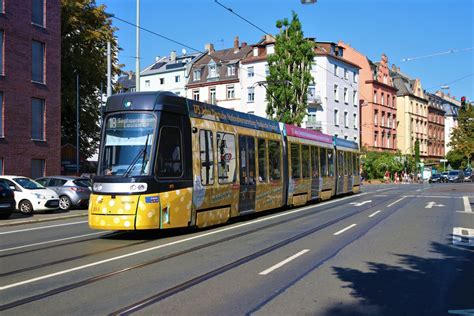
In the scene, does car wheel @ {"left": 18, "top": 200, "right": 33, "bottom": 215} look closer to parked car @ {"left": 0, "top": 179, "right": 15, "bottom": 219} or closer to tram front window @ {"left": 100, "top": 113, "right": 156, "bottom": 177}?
parked car @ {"left": 0, "top": 179, "right": 15, "bottom": 219}

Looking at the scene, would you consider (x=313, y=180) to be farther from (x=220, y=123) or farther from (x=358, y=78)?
(x=358, y=78)

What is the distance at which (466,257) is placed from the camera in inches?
371

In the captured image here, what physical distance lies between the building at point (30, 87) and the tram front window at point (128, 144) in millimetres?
18354

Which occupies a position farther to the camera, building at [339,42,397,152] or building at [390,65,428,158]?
building at [390,65,428,158]

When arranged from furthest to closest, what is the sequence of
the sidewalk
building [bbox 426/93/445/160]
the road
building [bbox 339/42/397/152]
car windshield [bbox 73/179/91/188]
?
building [bbox 426/93/445/160]
building [bbox 339/42/397/152]
car windshield [bbox 73/179/91/188]
the sidewalk
the road

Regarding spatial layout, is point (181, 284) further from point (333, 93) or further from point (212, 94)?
point (212, 94)

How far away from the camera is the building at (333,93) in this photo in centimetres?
6091

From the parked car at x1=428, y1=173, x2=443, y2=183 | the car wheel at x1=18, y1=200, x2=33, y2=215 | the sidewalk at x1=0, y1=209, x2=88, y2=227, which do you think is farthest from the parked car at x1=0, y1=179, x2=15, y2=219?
the parked car at x1=428, y1=173, x2=443, y2=183

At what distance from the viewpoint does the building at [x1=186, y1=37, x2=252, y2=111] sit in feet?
211

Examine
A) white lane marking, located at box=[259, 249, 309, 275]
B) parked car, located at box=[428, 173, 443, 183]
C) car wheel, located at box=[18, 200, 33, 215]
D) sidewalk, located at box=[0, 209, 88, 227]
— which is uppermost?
parked car, located at box=[428, 173, 443, 183]

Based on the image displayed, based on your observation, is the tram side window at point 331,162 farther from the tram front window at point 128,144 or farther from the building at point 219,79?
the building at point 219,79

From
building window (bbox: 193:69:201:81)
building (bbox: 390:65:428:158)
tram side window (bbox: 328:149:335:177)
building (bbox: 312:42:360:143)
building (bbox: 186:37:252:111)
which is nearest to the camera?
tram side window (bbox: 328:149:335:177)

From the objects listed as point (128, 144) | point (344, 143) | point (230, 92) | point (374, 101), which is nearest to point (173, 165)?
point (128, 144)

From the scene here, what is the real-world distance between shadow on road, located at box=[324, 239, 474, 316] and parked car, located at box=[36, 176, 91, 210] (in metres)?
16.4
